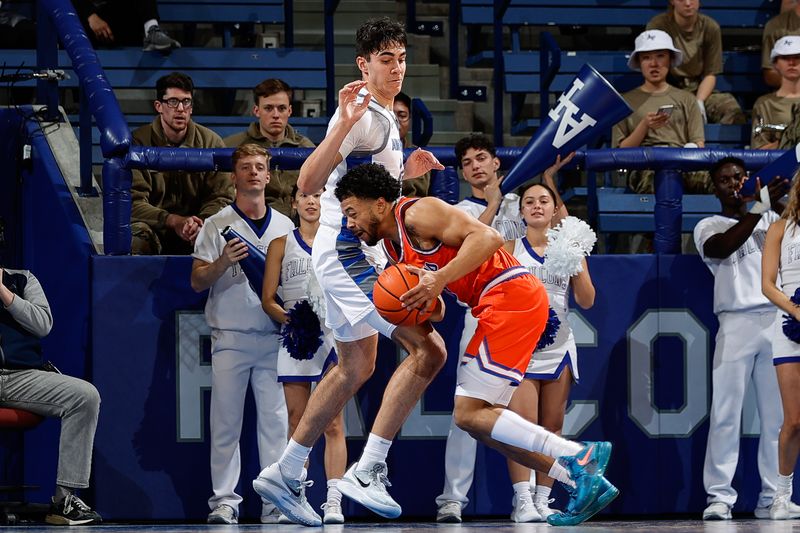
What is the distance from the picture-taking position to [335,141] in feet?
18.8

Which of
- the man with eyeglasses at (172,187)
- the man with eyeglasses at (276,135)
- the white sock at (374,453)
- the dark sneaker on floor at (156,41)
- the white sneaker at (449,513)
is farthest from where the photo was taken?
the dark sneaker on floor at (156,41)

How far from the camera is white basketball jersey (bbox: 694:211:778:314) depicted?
7.55 meters

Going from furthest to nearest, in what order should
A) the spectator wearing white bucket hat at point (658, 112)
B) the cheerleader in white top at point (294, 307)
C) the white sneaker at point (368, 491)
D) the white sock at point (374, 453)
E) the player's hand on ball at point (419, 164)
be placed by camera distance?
the spectator wearing white bucket hat at point (658, 112)
the cheerleader in white top at point (294, 307)
the player's hand on ball at point (419, 164)
the white sock at point (374, 453)
the white sneaker at point (368, 491)

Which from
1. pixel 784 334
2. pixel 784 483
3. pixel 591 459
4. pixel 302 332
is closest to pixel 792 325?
pixel 784 334

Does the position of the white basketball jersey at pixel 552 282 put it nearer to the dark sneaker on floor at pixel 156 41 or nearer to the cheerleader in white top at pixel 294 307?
the cheerleader in white top at pixel 294 307

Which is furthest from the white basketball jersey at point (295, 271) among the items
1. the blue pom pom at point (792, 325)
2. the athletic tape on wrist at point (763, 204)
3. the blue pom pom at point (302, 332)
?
the blue pom pom at point (792, 325)

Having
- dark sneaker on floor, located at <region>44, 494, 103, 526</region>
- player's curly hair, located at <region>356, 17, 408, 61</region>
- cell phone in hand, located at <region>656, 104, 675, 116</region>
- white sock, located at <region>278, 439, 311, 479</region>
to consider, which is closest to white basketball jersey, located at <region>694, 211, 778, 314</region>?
cell phone in hand, located at <region>656, 104, 675, 116</region>

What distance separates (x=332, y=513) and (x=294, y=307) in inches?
47.4

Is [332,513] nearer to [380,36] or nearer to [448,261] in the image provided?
[448,261]

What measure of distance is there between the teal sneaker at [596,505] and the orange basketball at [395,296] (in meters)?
1.10

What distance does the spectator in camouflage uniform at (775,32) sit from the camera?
34.8ft

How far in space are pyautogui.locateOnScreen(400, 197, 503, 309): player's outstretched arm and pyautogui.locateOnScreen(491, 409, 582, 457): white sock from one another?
673 mm

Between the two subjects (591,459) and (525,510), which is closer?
(591,459)

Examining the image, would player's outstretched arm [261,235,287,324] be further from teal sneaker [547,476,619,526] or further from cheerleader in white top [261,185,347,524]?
teal sneaker [547,476,619,526]
